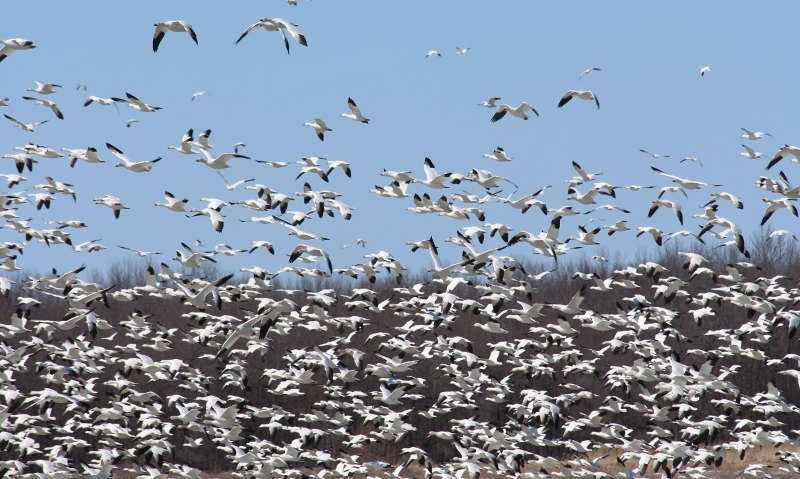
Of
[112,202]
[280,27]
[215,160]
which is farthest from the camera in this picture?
[112,202]

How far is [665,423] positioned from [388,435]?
39.4 feet

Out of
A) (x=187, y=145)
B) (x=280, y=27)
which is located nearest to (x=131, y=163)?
(x=187, y=145)

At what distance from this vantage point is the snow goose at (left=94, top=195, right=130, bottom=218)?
2667 centimetres

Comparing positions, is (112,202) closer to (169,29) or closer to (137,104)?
(137,104)

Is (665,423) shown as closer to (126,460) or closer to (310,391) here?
(310,391)

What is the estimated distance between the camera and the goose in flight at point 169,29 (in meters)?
20.0

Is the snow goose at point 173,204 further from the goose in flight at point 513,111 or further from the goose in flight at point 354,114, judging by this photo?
the goose in flight at point 513,111

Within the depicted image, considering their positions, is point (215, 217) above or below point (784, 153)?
below

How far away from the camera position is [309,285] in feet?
195

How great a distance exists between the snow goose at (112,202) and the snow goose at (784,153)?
1594 centimetres

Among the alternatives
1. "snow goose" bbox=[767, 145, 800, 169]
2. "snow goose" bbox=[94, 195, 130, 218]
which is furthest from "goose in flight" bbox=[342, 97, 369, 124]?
"snow goose" bbox=[767, 145, 800, 169]

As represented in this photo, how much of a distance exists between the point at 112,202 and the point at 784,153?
16.4 m

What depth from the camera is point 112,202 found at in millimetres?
26703

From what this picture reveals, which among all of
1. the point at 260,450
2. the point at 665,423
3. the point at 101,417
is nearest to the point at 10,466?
the point at 101,417
